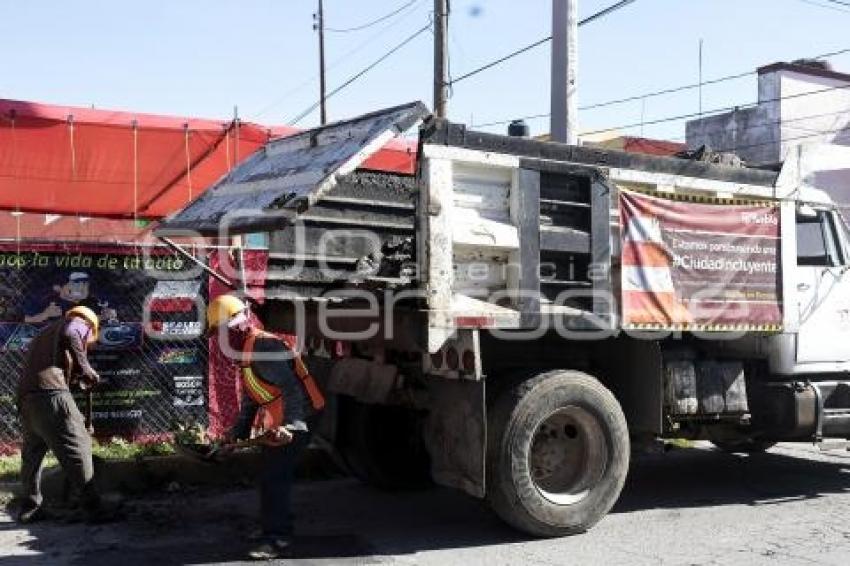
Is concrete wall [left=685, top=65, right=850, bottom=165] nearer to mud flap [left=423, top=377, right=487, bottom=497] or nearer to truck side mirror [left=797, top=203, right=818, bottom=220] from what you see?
truck side mirror [left=797, top=203, right=818, bottom=220]

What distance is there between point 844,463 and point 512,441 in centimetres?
480

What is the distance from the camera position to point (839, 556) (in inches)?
232

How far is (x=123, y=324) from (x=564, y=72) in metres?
5.93

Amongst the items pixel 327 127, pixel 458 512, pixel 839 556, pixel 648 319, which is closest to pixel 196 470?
pixel 458 512

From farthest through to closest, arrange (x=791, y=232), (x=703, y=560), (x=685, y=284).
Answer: (x=791, y=232), (x=685, y=284), (x=703, y=560)

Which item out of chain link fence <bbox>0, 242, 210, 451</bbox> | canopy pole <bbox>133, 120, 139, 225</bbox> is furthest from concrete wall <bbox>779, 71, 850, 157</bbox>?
chain link fence <bbox>0, 242, 210, 451</bbox>

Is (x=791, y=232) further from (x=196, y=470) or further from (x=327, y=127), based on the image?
(x=196, y=470)

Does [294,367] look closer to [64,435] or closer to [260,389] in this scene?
[260,389]

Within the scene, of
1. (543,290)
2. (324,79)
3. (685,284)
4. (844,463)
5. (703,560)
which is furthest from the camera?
(324,79)

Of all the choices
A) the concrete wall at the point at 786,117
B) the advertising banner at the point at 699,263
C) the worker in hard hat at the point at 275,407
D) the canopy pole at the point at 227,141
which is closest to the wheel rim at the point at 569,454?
the advertising banner at the point at 699,263

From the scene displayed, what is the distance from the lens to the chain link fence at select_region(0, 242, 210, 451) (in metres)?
8.51

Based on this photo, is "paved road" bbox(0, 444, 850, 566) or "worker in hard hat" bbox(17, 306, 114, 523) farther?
"worker in hard hat" bbox(17, 306, 114, 523)

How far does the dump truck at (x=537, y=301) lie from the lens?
6047 millimetres

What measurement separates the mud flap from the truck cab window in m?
3.32
